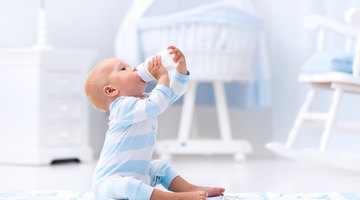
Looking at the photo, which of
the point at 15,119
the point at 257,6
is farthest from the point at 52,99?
the point at 257,6

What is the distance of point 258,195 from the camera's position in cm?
187

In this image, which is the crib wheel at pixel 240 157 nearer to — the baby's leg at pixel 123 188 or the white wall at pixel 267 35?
the white wall at pixel 267 35

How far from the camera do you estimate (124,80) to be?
172cm

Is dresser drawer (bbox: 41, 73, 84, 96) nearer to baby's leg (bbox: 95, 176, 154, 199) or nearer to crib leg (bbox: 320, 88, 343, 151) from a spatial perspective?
crib leg (bbox: 320, 88, 343, 151)

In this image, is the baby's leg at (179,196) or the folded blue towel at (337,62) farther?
the folded blue towel at (337,62)

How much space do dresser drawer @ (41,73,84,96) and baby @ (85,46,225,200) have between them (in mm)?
1403

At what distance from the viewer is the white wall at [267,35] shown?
3352 millimetres

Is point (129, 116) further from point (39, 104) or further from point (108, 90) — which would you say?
point (39, 104)

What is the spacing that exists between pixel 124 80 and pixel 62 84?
1497 millimetres

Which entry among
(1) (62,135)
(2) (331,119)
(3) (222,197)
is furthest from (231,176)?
(1) (62,135)

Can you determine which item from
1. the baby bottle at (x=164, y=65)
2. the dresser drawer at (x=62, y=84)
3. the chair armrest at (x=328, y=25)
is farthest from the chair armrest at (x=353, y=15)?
the dresser drawer at (x=62, y=84)

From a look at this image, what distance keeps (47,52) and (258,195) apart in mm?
1497

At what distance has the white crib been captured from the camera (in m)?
3.12

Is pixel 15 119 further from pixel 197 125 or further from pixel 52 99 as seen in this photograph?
pixel 197 125
